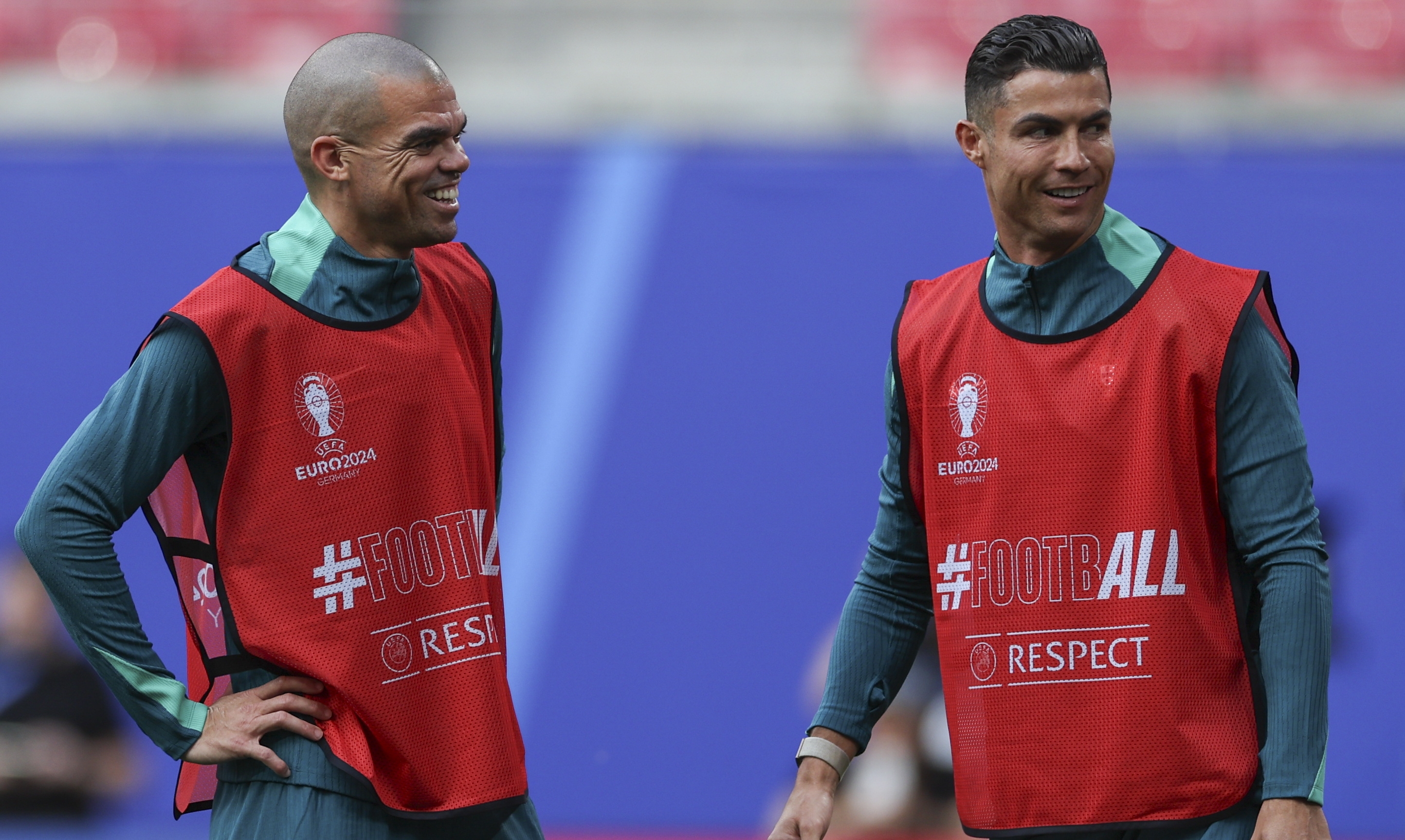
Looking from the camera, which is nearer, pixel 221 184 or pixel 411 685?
pixel 411 685

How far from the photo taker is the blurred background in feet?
22.2

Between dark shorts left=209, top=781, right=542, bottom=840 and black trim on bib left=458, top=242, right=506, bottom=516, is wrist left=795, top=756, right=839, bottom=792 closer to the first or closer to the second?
dark shorts left=209, top=781, right=542, bottom=840

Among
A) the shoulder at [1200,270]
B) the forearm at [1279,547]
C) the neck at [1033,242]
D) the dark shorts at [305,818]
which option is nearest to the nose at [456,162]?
the neck at [1033,242]

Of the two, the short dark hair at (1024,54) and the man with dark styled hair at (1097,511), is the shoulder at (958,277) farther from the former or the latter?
Answer: the short dark hair at (1024,54)

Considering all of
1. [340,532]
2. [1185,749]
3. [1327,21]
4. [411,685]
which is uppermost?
[1327,21]

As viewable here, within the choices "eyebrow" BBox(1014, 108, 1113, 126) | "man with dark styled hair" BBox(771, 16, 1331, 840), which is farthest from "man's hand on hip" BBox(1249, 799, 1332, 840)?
"eyebrow" BBox(1014, 108, 1113, 126)

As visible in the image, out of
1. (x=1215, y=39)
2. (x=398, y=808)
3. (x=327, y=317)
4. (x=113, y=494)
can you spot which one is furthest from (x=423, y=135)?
(x=1215, y=39)

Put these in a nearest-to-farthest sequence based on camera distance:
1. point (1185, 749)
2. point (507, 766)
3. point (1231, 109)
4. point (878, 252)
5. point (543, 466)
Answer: point (1185, 749), point (507, 766), point (543, 466), point (878, 252), point (1231, 109)

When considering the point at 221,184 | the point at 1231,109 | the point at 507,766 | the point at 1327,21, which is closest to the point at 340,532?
the point at 507,766

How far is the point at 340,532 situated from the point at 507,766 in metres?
0.45

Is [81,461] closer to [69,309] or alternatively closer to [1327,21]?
[69,309]

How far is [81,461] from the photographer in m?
2.49

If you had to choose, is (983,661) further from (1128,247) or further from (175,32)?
(175,32)

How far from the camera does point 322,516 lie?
2611 millimetres
